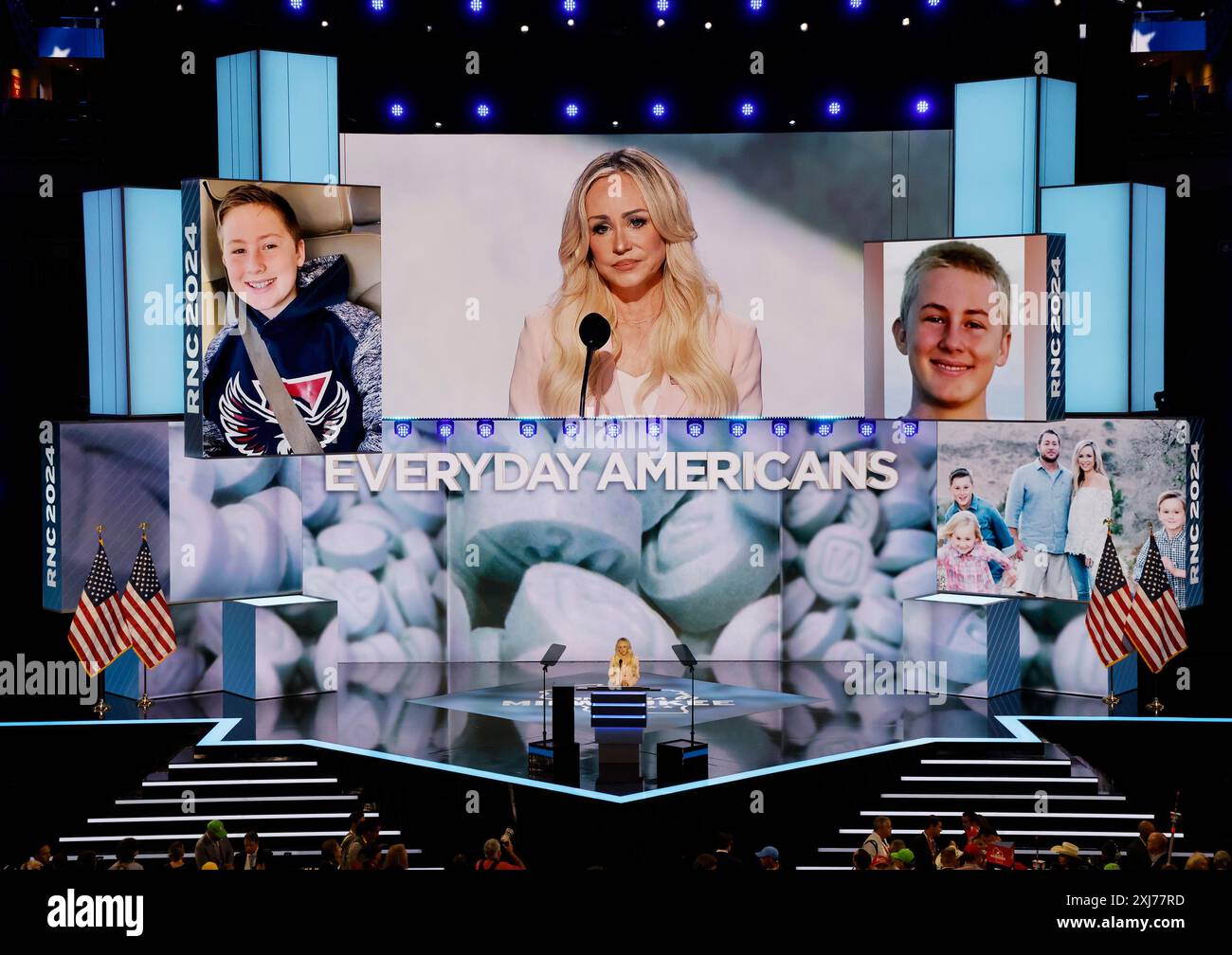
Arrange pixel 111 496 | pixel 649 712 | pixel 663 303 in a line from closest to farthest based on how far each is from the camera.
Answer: pixel 649 712 < pixel 111 496 < pixel 663 303

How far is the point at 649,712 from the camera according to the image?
13.9 meters

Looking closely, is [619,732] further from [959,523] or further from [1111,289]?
[1111,289]

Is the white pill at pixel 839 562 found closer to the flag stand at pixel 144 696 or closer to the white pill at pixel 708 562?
the white pill at pixel 708 562

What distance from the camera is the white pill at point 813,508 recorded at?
54.6 ft

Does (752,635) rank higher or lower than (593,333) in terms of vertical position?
lower

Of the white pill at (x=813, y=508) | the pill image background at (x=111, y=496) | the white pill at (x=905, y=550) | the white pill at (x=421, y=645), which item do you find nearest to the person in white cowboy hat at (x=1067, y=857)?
the white pill at (x=905, y=550)

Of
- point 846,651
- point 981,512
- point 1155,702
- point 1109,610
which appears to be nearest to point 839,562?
point 846,651

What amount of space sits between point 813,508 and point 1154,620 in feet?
12.4

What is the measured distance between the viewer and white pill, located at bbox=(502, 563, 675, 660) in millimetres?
16812

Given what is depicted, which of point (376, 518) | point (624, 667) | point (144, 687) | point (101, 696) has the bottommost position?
point (101, 696)

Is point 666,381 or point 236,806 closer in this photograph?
point 236,806

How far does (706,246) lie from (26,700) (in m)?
7.78

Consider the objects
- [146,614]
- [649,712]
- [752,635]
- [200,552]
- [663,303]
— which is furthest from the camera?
[752,635]

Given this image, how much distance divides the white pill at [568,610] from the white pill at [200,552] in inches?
123
